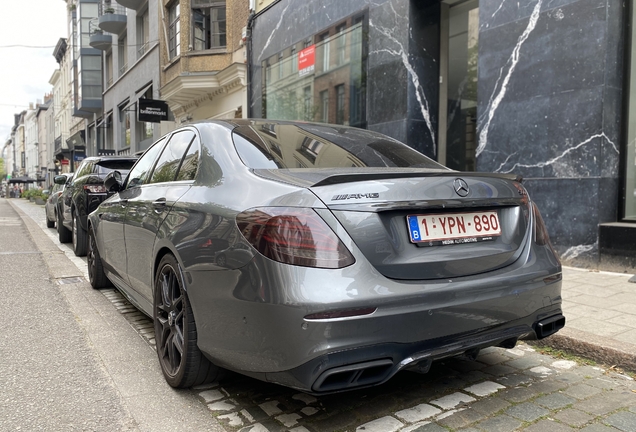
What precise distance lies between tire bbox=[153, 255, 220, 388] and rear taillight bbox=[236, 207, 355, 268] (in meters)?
0.78

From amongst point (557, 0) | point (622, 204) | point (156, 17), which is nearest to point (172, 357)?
point (622, 204)

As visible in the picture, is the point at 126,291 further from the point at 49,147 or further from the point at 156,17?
the point at 49,147

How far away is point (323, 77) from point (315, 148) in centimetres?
861

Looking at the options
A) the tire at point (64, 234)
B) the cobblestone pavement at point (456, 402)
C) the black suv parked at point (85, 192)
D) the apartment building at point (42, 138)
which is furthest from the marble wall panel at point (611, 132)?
the apartment building at point (42, 138)

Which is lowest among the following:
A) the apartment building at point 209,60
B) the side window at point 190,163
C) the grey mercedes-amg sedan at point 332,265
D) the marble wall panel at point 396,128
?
the grey mercedes-amg sedan at point 332,265

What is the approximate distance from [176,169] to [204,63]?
13.8m

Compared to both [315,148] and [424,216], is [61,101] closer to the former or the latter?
[315,148]

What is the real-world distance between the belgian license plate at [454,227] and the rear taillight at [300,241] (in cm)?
37

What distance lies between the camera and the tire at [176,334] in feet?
8.82

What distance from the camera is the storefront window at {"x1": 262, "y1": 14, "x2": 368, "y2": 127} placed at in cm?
991

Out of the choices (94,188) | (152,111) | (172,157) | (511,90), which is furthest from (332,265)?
(152,111)

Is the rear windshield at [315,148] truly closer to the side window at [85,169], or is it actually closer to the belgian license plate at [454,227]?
the belgian license plate at [454,227]

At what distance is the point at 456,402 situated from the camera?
2.71m

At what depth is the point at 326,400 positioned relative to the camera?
8.98ft
